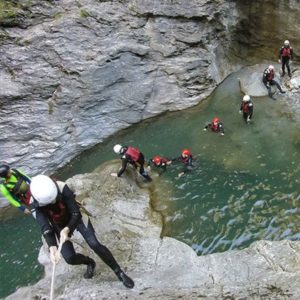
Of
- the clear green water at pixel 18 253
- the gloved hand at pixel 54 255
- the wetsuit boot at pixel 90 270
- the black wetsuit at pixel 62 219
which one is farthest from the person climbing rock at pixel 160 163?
the gloved hand at pixel 54 255

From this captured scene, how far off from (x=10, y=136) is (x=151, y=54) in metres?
7.38

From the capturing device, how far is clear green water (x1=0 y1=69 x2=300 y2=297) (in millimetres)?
11359

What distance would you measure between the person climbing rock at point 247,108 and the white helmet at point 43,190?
448 inches

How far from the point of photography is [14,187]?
416 inches

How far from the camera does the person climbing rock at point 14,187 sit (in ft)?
34.2

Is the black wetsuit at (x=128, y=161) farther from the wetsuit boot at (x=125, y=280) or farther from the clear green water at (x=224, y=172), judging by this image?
the wetsuit boot at (x=125, y=280)

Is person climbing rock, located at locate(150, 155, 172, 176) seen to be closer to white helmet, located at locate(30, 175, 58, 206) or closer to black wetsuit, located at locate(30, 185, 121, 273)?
black wetsuit, located at locate(30, 185, 121, 273)

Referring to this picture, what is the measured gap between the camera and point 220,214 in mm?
12016

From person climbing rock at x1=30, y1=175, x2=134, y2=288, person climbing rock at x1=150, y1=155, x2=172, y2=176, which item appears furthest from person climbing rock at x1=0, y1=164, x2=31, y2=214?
person climbing rock at x1=150, y1=155, x2=172, y2=176

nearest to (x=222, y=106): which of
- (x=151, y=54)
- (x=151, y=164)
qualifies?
(x=151, y=54)

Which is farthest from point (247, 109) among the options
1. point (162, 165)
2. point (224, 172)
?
point (162, 165)

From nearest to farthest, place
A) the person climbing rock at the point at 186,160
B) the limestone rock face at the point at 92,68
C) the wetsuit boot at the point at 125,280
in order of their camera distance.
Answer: the wetsuit boot at the point at 125,280 → the person climbing rock at the point at 186,160 → the limestone rock face at the point at 92,68

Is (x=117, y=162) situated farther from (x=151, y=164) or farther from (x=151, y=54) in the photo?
(x=151, y=54)

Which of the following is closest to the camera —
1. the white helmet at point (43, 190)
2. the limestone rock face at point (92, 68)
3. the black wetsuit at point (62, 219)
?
the white helmet at point (43, 190)
